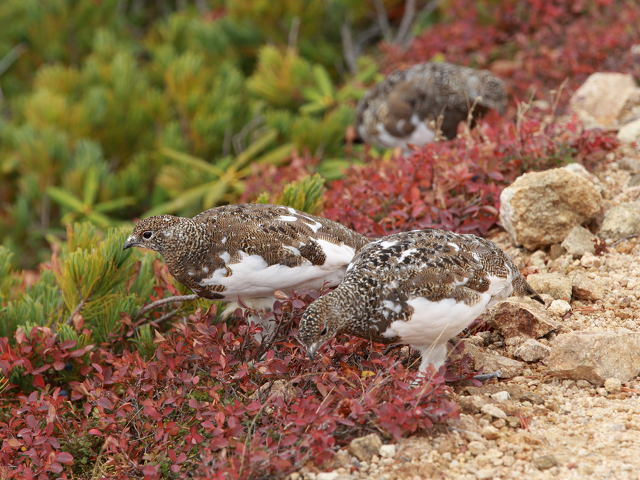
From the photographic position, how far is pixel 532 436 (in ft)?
9.84

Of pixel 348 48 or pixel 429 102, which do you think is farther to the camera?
pixel 348 48

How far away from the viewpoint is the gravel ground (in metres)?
2.83

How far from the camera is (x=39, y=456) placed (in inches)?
131

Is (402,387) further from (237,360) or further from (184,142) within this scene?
(184,142)

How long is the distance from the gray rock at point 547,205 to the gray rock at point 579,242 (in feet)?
0.16

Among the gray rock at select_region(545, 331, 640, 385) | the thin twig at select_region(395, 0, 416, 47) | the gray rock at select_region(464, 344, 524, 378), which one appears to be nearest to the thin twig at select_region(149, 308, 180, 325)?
the gray rock at select_region(464, 344, 524, 378)

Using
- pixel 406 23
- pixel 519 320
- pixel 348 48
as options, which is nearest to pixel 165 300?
pixel 519 320

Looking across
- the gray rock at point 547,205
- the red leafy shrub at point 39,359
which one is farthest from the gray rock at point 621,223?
the red leafy shrub at point 39,359

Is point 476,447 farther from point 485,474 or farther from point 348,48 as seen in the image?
point 348,48

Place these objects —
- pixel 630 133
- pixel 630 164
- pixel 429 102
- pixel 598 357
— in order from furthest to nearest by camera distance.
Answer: pixel 429 102 → pixel 630 133 → pixel 630 164 → pixel 598 357

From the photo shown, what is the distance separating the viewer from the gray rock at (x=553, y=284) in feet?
13.0

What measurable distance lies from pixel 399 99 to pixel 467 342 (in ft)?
9.13

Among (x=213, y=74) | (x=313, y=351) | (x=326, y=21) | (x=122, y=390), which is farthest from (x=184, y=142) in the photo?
(x=313, y=351)

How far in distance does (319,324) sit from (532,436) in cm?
84
